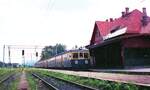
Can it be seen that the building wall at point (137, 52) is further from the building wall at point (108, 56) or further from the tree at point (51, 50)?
the tree at point (51, 50)

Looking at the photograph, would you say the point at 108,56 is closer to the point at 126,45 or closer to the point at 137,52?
the point at 137,52

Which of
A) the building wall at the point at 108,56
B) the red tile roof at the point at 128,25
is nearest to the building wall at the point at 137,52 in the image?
the building wall at the point at 108,56

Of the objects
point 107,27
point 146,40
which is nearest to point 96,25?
point 107,27

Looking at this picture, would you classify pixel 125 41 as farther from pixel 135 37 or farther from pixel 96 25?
pixel 96 25

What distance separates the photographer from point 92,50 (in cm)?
5131

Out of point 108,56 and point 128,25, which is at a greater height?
point 128,25


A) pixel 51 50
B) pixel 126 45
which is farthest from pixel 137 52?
pixel 51 50

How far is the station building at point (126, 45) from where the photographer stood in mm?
37969

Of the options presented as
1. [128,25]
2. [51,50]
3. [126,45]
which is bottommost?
[126,45]

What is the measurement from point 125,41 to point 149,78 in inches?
790

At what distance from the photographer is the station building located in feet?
125

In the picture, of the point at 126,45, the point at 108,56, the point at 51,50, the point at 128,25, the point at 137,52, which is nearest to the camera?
the point at 126,45

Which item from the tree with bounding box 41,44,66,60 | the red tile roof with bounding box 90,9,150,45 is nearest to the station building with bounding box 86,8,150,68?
the red tile roof with bounding box 90,9,150,45

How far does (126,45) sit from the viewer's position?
125 feet
